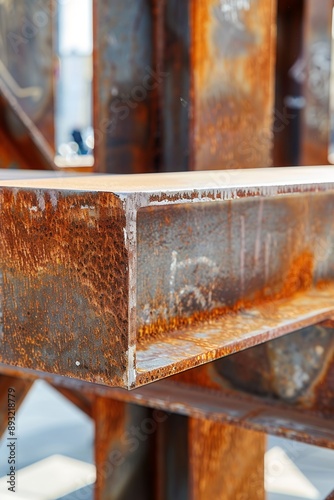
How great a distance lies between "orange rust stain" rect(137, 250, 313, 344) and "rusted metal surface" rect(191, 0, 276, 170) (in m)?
0.96

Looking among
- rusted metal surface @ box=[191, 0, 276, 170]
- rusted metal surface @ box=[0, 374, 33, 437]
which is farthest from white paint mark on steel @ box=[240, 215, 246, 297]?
rusted metal surface @ box=[0, 374, 33, 437]

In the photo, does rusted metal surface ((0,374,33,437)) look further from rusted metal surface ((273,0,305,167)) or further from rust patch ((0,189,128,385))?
rust patch ((0,189,128,385))

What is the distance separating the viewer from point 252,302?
7.33 feet

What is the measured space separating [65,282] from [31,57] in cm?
538

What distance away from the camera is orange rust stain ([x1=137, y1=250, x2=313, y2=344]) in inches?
72.4

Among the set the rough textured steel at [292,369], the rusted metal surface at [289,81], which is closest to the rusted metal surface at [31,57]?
the rusted metal surface at [289,81]

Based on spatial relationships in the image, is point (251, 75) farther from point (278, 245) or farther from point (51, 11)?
point (51, 11)

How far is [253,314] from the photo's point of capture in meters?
2.16

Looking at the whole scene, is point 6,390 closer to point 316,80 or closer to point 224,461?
point 224,461

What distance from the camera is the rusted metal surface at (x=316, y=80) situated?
5500 mm

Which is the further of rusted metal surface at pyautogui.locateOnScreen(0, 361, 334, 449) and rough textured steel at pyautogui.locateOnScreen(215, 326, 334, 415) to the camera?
rough textured steel at pyautogui.locateOnScreen(215, 326, 334, 415)

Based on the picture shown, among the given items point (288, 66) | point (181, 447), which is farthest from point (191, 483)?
point (288, 66)

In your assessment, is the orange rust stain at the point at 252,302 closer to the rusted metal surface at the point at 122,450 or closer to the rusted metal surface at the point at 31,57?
the rusted metal surface at the point at 122,450

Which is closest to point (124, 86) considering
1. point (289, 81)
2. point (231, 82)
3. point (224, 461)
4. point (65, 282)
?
point (231, 82)
